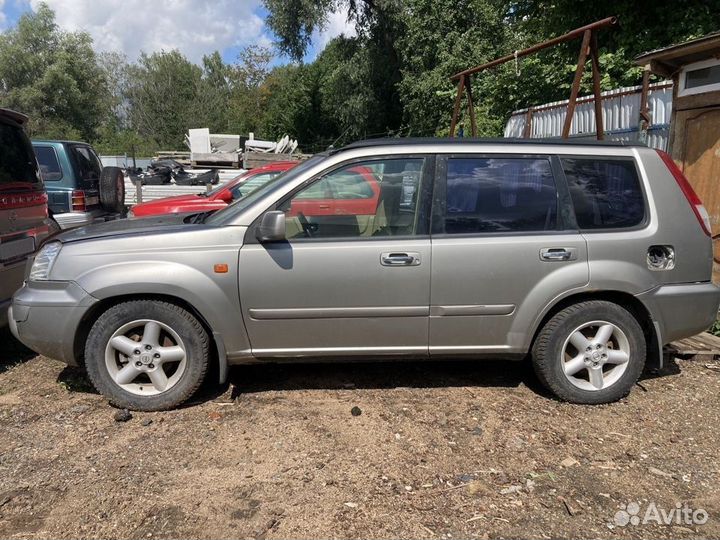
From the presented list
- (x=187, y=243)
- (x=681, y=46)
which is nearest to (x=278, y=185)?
(x=187, y=243)

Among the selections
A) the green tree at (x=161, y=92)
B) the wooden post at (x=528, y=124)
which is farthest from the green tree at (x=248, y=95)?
the wooden post at (x=528, y=124)

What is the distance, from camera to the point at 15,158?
5035 mm

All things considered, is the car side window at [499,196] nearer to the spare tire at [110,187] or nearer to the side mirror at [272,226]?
the side mirror at [272,226]

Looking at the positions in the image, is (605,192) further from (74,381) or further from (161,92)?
(161,92)

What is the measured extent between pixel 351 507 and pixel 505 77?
1194cm

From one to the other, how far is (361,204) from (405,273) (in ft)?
1.93

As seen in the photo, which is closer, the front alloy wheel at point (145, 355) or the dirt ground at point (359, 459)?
the dirt ground at point (359, 459)

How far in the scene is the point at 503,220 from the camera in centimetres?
374

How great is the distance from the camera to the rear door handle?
3670 mm

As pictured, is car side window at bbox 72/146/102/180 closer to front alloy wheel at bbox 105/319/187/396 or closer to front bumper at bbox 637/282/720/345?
front alloy wheel at bbox 105/319/187/396

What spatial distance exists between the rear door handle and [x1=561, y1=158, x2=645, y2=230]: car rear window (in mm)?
213

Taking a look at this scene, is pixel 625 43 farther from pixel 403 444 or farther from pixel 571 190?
pixel 403 444

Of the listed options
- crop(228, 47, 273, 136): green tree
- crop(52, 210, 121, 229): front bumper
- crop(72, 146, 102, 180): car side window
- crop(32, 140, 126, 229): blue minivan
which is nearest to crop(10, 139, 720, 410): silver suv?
crop(52, 210, 121, 229): front bumper

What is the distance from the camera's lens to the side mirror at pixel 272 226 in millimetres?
3465
